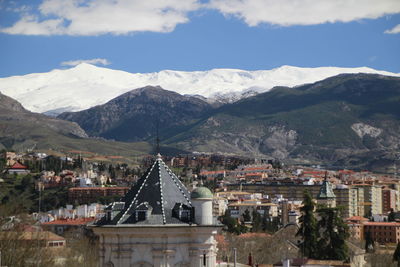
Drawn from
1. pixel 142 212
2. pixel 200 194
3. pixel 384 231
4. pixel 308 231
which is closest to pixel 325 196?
pixel 384 231

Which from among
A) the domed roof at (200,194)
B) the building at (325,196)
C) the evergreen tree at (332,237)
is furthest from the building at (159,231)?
the building at (325,196)

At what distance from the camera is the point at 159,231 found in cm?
3547

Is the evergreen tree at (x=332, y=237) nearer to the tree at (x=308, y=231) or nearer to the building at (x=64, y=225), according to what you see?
the tree at (x=308, y=231)

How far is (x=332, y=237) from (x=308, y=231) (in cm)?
288

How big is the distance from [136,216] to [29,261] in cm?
2494

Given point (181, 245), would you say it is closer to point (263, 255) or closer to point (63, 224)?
point (263, 255)

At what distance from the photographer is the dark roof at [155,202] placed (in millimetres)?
35875

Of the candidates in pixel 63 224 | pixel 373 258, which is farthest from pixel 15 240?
pixel 63 224

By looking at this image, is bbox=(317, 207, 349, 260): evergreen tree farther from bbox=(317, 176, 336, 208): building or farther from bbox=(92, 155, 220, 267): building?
bbox=(317, 176, 336, 208): building

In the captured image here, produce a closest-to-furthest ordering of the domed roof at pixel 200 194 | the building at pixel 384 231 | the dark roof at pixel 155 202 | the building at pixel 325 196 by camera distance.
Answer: the dark roof at pixel 155 202 → the domed roof at pixel 200 194 → the building at pixel 325 196 → the building at pixel 384 231

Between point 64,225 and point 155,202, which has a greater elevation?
point 155,202

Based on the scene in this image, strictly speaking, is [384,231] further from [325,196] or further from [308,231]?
[308,231]

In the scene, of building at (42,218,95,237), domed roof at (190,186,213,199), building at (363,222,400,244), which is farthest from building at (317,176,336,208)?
domed roof at (190,186,213,199)

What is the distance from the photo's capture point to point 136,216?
35.8m
